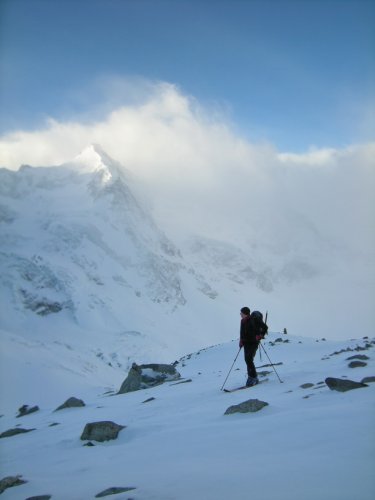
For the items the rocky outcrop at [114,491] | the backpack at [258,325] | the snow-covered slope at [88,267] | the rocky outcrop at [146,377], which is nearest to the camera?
the rocky outcrop at [114,491]

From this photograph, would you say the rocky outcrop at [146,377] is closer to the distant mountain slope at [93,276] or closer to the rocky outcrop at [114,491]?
the rocky outcrop at [114,491]

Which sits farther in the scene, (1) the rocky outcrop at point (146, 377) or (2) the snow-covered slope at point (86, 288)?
(2) the snow-covered slope at point (86, 288)

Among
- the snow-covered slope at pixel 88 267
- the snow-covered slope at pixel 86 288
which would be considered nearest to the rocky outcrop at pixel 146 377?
the snow-covered slope at pixel 86 288

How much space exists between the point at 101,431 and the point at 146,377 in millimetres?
11621

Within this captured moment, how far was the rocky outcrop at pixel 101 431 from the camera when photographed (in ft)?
28.9

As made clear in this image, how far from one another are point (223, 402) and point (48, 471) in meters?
4.47

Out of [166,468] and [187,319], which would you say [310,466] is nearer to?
[166,468]

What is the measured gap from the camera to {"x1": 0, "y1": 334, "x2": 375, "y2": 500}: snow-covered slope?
4.53 meters

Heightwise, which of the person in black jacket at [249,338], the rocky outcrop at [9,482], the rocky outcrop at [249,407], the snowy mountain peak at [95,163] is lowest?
the rocky outcrop at [9,482]

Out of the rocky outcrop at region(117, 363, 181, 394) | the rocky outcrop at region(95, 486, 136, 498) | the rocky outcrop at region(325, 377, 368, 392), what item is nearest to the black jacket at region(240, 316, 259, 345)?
the rocky outcrop at region(325, 377, 368, 392)

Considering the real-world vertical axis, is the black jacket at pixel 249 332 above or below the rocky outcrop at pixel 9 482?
above

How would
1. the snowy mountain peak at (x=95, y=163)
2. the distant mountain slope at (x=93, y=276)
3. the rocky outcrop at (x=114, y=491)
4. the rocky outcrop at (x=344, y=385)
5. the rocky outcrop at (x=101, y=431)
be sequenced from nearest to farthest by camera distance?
the rocky outcrop at (x=114, y=491)
the rocky outcrop at (x=344, y=385)
the rocky outcrop at (x=101, y=431)
the distant mountain slope at (x=93, y=276)
the snowy mountain peak at (x=95, y=163)

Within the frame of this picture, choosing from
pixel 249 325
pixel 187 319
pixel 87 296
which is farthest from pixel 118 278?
pixel 249 325

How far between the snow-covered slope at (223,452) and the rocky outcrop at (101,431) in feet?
0.43
